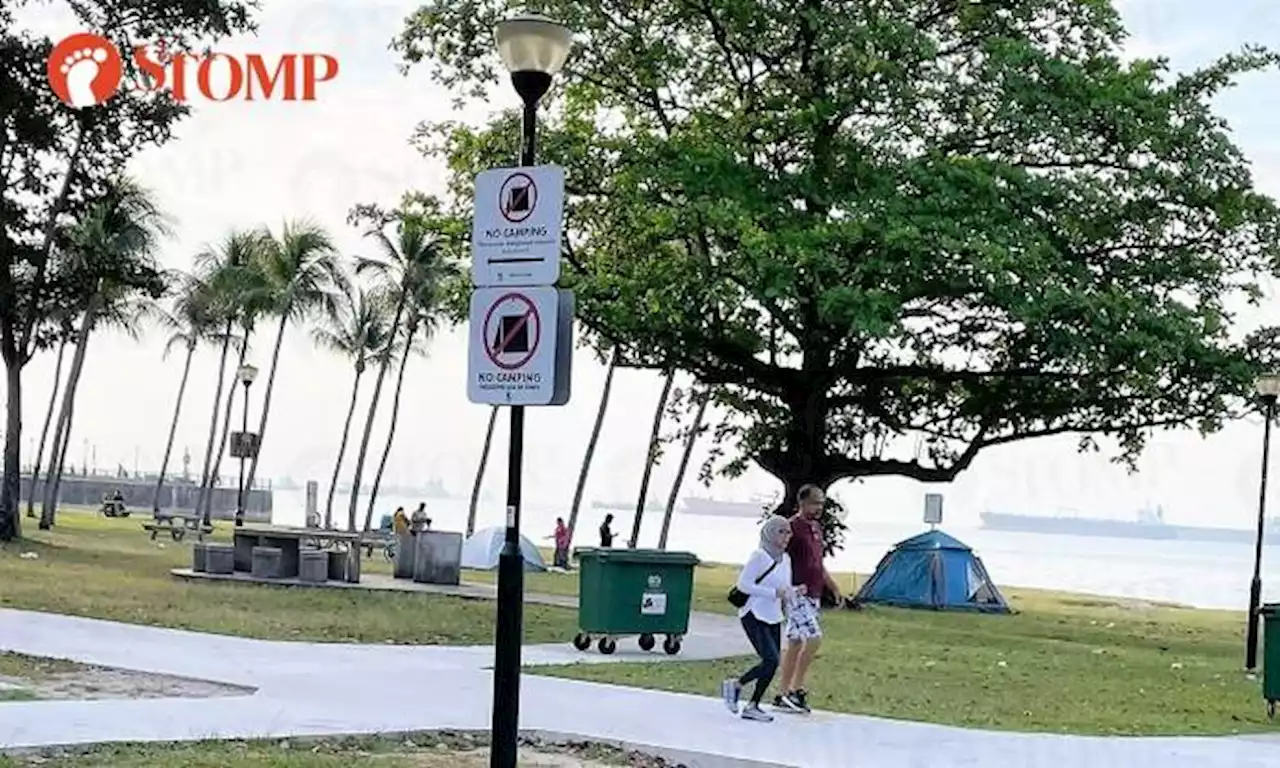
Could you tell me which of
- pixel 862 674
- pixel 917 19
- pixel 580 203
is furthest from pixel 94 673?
pixel 917 19

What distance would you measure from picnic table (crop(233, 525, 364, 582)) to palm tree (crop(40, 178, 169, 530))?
447 inches

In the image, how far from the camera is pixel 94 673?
13141mm

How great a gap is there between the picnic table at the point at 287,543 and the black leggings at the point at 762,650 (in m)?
13.6

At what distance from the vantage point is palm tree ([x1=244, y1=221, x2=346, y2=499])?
5794 cm

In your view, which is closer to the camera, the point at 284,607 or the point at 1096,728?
the point at 1096,728

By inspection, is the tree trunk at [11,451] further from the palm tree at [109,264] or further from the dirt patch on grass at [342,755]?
the dirt patch on grass at [342,755]

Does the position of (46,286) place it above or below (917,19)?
below

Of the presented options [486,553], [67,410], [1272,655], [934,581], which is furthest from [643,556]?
[67,410]

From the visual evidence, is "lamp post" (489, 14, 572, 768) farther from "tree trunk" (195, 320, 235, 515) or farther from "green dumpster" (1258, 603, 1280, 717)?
"tree trunk" (195, 320, 235, 515)

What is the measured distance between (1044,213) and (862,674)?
1366cm

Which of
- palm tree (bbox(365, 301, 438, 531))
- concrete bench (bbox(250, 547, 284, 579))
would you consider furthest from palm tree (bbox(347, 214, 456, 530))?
concrete bench (bbox(250, 547, 284, 579))

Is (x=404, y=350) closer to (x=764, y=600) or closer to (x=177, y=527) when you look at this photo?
(x=177, y=527)

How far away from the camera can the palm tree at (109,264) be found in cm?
3609

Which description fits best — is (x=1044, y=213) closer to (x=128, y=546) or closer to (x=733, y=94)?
(x=733, y=94)
